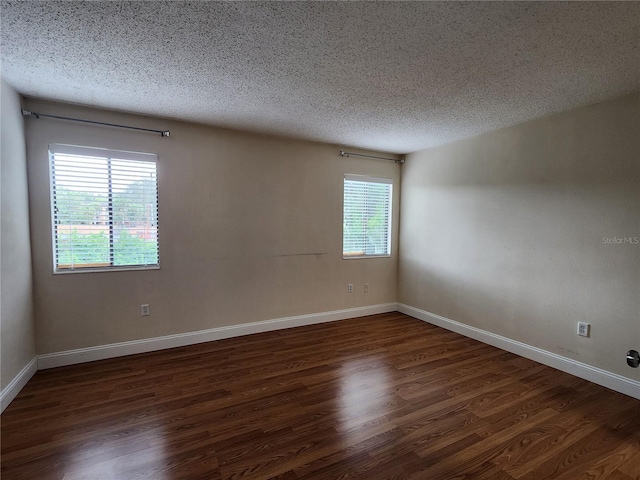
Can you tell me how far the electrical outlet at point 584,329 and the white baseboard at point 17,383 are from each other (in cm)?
460

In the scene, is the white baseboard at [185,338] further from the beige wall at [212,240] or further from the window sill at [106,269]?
the window sill at [106,269]

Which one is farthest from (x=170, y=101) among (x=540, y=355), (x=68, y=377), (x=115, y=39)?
(x=540, y=355)

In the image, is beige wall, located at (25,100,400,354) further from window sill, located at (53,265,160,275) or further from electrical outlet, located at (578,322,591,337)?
electrical outlet, located at (578,322,591,337)

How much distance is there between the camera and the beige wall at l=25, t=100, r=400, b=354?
278 cm

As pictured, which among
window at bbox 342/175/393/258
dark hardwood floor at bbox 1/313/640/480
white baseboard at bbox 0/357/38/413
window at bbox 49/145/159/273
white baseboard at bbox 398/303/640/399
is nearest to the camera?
dark hardwood floor at bbox 1/313/640/480

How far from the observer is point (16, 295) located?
2.37 metres

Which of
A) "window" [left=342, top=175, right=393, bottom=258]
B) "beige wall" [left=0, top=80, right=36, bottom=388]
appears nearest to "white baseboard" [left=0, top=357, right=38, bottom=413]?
"beige wall" [left=0, top=80, right=36, bottom=388]

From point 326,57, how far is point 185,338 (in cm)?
305

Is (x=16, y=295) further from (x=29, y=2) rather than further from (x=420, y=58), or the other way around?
(x=420, y=58)

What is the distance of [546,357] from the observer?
2.94m

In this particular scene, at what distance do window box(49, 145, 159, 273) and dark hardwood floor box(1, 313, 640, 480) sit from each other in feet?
3.28

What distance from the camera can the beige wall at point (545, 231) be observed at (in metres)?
2.46

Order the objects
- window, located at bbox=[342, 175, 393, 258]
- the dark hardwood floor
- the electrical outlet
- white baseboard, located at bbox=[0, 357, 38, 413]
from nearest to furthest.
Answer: the dark hardwood floor
white baseboard, located at bbox=[0, 357, 38, 413]
the electrical outlet
window, located at bbox=[342, 175, 393, 258]

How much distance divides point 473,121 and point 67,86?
143 inches
